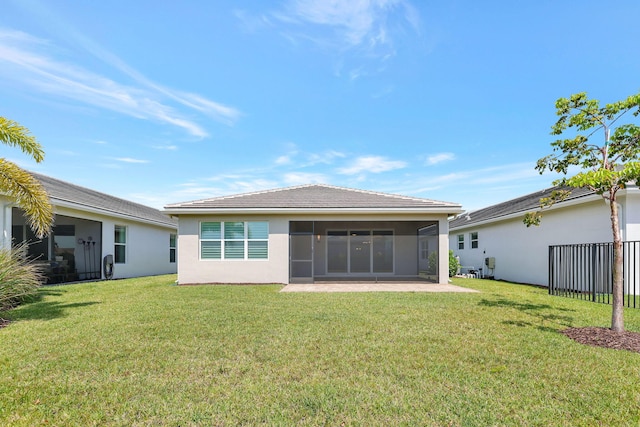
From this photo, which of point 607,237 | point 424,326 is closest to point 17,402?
point 424,326

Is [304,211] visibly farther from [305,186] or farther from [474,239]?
[474,239]

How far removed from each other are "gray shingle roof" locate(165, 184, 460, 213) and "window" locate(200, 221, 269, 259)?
79 cm

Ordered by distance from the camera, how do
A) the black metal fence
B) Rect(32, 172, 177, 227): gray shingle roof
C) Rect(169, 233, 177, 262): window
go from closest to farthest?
the black metal fence
Rect(32, 172, 177, 227): gray shingle roof
Rect(169, 233, 177, 262): window

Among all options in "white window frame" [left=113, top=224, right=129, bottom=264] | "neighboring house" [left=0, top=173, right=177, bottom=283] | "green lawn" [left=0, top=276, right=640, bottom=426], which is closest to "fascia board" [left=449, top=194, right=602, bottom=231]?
"green lawn" [left=0, top=276, right=640, bottom=426]

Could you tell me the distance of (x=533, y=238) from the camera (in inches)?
606

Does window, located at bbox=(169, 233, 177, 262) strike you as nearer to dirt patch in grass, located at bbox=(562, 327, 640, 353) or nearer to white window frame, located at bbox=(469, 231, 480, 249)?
white window frame, located at bbox=(469, 231, 480, 249)

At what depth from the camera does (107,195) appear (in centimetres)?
2130

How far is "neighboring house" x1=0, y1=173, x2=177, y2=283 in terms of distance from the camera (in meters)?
16.2

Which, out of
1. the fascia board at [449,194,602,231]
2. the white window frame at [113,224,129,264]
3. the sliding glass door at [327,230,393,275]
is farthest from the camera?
the sliding glass door at [327,230,393,275]

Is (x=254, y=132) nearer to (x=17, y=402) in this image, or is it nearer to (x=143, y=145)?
(x=143, y=145)

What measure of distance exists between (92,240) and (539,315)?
19.6 meters

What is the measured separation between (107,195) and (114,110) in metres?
10.0

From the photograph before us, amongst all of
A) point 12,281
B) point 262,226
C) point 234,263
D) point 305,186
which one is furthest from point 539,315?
point 12,281

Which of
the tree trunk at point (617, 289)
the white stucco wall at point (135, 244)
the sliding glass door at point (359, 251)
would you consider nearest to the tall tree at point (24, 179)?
the white stucco wall at point (135, 244)
